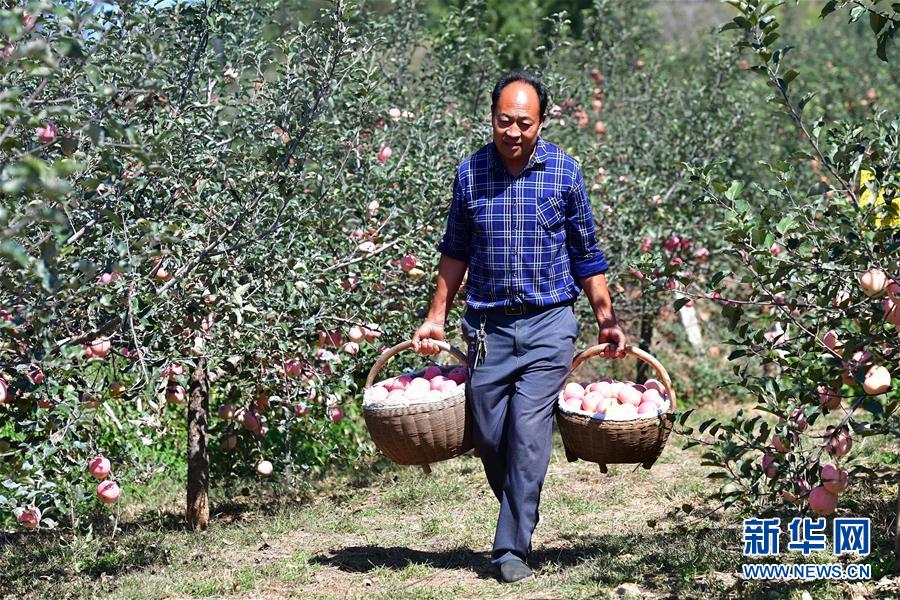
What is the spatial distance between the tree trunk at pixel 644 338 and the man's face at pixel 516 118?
2922mm

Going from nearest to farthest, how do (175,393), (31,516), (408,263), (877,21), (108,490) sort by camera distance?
1. (877,21)
2. (31,516)
3. (108,490)
4. (175,393)
5. (408,263)

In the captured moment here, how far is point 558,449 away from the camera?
5.92 metres

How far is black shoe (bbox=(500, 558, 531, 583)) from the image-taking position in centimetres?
359

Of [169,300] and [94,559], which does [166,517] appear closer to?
[94,559]

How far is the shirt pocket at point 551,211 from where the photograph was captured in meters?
3.64

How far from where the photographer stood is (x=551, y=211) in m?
3.66

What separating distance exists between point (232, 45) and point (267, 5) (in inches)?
10.6

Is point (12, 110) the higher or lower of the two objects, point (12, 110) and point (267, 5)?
the lower

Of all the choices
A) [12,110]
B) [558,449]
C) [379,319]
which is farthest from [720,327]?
[12,110]

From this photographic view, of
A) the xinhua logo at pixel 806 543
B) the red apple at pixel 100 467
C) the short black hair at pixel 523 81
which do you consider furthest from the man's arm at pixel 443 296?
the xinhua logo at pixel 806 543

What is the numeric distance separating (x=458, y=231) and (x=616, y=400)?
758mm

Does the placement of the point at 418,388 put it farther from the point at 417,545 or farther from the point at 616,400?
the point at 417,545

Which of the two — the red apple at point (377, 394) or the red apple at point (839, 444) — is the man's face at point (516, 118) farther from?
the red apple at point (839, 444)

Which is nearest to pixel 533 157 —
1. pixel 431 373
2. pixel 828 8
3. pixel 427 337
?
pixel 427 337
